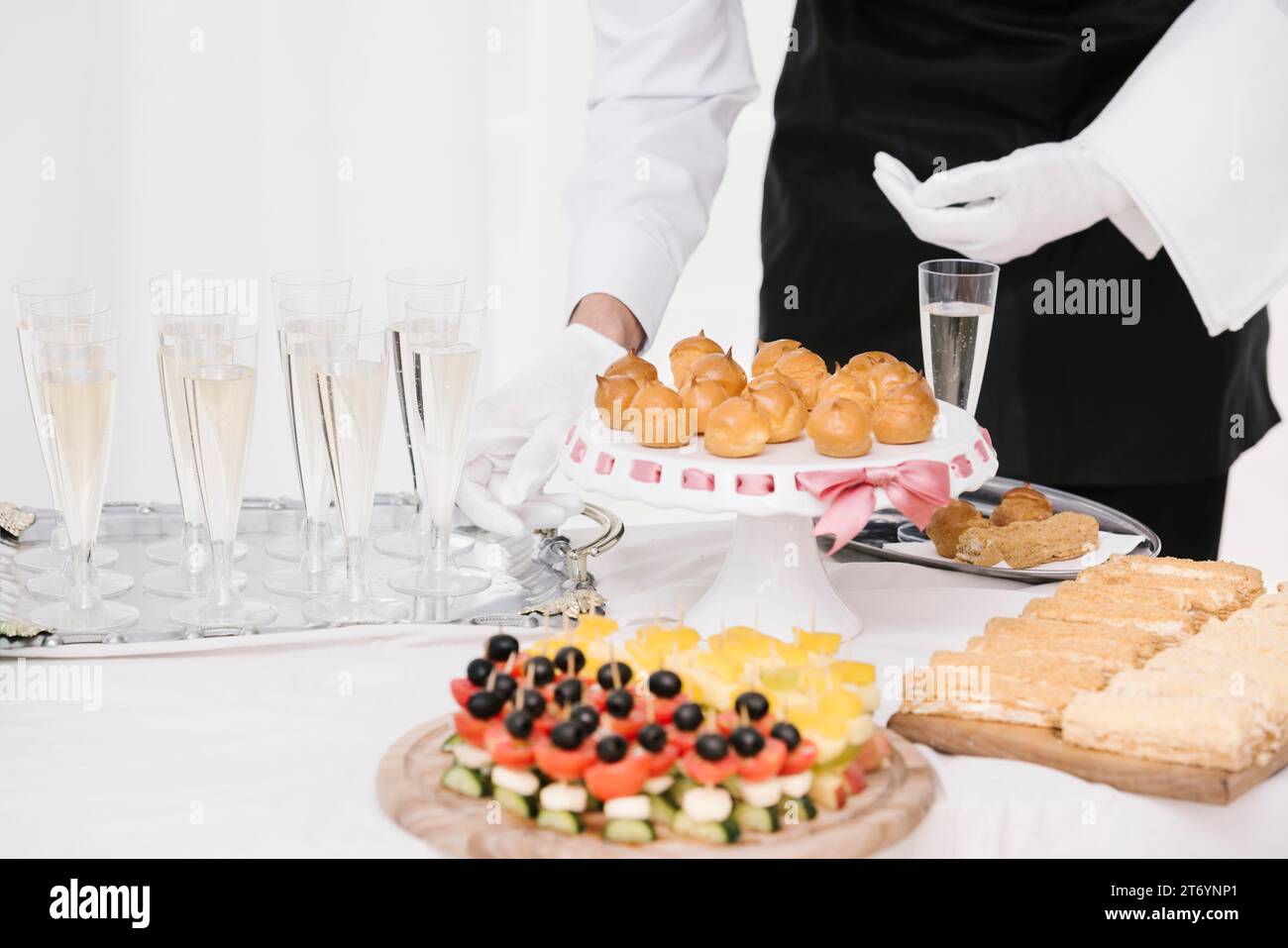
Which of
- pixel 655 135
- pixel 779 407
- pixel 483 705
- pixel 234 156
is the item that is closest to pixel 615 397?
pixel 779 407

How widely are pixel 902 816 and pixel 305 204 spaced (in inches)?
129

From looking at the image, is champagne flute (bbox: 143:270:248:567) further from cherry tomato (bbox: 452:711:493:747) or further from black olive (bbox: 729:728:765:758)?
black olive (bbox: 729:728:765:758)

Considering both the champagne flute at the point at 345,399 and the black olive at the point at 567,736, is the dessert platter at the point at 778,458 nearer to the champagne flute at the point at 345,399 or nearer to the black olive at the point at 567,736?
the champagne flute at the point at 345,399

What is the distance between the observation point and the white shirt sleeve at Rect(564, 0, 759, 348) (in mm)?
2260

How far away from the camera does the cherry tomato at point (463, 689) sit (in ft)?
3.79

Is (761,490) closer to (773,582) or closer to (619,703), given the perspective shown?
(773,582)

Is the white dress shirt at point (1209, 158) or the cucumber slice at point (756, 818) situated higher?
the white dress shirt at point (1209, 158)

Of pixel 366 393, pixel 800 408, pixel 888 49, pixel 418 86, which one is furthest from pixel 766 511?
pixel 418 86

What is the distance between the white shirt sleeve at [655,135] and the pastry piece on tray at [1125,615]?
0.93 metres


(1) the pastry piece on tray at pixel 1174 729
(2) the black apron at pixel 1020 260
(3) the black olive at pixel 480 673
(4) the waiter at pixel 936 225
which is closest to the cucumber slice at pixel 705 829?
(3) the black olive at pixel 480 673

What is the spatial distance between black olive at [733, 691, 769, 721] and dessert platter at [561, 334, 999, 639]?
309 millimetres

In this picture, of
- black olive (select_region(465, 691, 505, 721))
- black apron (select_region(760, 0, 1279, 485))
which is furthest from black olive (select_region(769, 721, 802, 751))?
black apron (select_region(760, 0, 1279, 485))

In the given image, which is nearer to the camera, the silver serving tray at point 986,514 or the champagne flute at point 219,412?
the champagne flute at point 219,412

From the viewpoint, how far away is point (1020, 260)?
235 cm
